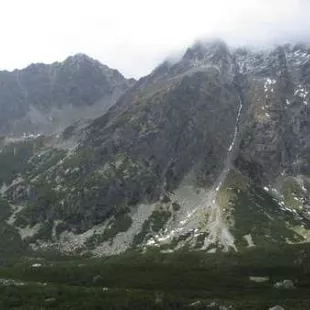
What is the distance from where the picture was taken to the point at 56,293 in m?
192

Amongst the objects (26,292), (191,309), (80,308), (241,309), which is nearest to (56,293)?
(26,292)

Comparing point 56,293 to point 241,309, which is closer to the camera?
point 241,309

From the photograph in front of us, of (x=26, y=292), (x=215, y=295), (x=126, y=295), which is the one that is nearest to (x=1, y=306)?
(x=26, y=292)

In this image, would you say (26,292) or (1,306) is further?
(26,292)

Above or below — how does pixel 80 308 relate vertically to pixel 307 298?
above

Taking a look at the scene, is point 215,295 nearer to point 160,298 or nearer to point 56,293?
point 160,298

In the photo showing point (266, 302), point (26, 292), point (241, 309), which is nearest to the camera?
point (241, 309)

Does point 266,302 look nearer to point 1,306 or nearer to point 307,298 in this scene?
point 307,298

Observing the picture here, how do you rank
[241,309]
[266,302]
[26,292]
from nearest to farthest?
1. [241,309]
2. [266,302]
3. [26,292]

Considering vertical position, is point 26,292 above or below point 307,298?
above

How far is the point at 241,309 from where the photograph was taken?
6658 inches

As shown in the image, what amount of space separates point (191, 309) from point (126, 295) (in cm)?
2649

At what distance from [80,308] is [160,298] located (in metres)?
26.4

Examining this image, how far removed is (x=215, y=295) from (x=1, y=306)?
69.7 metres
